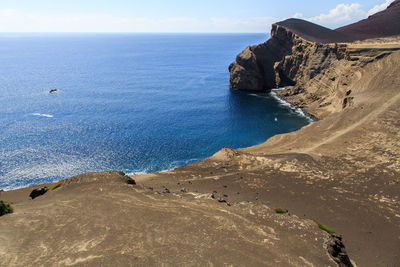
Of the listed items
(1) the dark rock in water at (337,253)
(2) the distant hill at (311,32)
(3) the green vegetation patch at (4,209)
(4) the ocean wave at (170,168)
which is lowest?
(4) the ocean wave at (170,168)

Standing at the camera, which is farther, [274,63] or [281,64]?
[274,63]

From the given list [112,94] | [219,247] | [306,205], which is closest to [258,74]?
[112,94]

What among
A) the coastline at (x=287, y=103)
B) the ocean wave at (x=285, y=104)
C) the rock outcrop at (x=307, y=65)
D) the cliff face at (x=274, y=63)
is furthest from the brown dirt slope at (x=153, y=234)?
the cliff face at (x=274, y=63)

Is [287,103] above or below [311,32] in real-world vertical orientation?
below

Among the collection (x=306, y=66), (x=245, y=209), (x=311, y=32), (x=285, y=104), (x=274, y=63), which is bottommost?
(x=285, y=104)

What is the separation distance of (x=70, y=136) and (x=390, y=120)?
71177 millimetres

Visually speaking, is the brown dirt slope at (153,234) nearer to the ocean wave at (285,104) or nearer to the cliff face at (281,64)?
the ocean wave at (285,104)

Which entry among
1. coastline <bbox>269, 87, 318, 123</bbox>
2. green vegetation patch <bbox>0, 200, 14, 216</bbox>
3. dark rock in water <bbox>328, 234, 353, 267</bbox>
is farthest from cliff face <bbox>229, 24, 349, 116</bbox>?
green vegetation patch <bbox>0, 200, 14, 216</bbox>

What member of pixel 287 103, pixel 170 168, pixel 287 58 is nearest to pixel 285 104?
pixel 287 103

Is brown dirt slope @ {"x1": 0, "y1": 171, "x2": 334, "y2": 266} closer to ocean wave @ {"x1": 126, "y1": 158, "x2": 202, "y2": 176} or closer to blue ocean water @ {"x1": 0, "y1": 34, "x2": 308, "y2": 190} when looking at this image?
ocean wave @ {"x1": 126, "y1": 158, "x2": 202, "y2": 176}

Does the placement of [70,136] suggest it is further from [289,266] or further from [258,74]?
[258,74]

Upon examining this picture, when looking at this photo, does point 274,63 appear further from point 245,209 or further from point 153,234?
point 153,234

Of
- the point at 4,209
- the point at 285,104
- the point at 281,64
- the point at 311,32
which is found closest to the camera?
the point at 4,209

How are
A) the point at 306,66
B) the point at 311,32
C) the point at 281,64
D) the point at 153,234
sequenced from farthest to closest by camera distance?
the point at 311,32 < the point at 281,64 < the point at 306,66 < the point at 153,234
